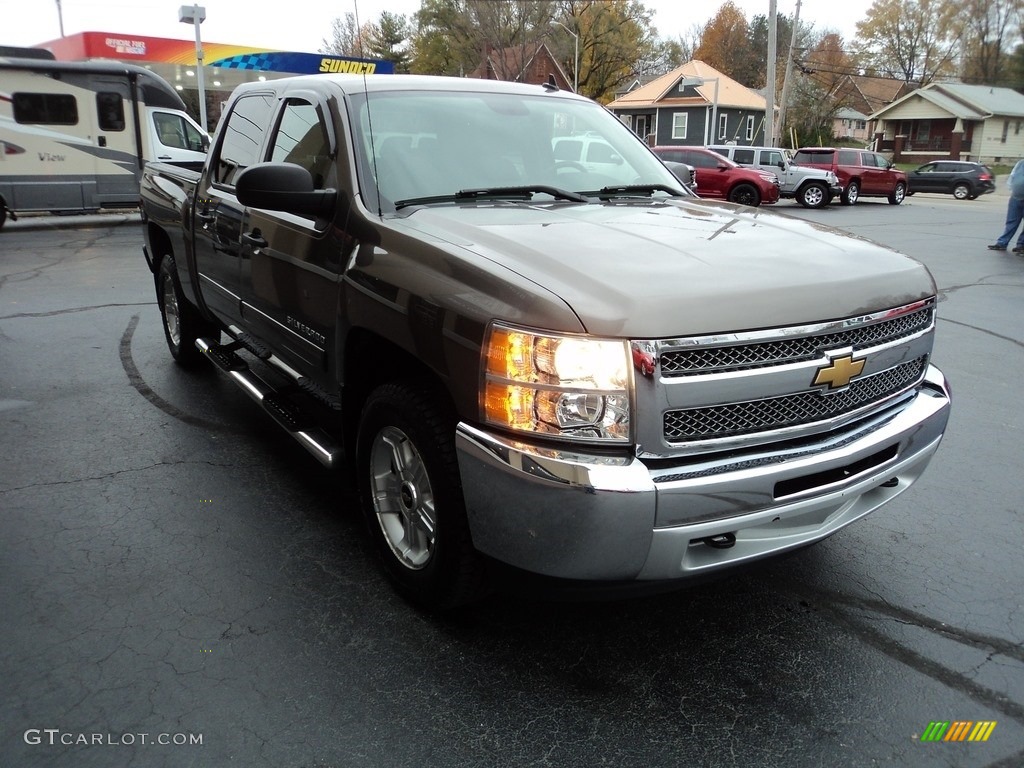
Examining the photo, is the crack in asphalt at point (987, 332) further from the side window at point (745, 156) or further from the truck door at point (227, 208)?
the side window at point (745, 156)

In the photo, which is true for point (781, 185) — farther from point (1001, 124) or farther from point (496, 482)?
point (1001, 124)

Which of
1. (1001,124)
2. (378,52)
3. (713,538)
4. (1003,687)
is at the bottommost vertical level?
(1003,687)

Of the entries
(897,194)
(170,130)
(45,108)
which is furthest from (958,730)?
(897,194)

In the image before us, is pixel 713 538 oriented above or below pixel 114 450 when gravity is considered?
above

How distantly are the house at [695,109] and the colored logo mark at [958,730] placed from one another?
179ft

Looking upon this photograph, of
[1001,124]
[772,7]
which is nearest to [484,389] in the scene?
[772,7]

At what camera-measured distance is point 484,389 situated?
8.16ft

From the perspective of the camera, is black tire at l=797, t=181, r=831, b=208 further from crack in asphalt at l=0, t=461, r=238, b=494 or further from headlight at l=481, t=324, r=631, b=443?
headlight at l=481, t=324, r=631, b=443

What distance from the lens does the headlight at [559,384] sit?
2.37 metres

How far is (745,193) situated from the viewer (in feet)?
75.9

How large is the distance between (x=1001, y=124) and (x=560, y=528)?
66756 millimetres

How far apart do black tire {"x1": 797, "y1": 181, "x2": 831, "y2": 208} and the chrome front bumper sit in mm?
25516

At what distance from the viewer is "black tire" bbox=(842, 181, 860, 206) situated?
2744cm

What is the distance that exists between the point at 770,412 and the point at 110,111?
17.2 meters
